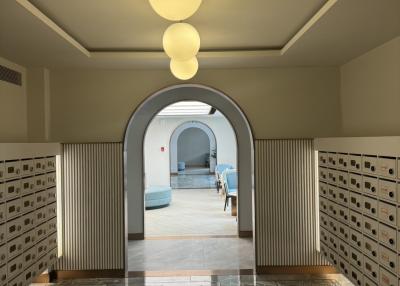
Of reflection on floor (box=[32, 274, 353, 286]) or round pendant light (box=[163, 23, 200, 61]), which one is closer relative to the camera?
round pendant light (box=[163, 23, 200, 61])

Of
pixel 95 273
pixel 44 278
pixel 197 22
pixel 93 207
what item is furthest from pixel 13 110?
pixel 197 22

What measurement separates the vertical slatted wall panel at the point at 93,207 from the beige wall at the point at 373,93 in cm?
312

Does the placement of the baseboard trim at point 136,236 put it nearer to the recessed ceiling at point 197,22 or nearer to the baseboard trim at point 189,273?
the baseboard trim at point 189,273

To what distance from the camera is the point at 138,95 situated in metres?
5.53

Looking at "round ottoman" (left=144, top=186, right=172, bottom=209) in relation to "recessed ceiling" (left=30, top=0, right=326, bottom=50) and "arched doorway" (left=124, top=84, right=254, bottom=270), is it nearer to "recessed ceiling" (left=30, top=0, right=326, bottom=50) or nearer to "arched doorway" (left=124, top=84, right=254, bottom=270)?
"arched doorway" (left=124, top=84, right=254, bottom=270)

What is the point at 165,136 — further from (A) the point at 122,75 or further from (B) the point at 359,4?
(B) the point at 359,4

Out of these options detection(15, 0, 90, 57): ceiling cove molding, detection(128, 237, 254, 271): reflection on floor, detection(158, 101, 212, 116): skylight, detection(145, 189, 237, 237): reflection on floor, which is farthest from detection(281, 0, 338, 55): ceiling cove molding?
detection(158, 101, 212, 116): skylight

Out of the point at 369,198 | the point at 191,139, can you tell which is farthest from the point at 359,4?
the point at 191,139

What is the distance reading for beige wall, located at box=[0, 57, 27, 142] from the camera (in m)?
4.65

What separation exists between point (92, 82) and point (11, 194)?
6.78ft

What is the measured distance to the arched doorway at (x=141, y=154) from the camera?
764cm

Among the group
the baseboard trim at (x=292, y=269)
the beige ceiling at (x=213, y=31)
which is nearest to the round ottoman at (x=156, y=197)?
the baseboard trim at (x=292, y=269)

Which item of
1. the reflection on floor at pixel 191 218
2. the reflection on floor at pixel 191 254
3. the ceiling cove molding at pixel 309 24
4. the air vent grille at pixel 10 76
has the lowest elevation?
the reflection on floor at pixel 191 254

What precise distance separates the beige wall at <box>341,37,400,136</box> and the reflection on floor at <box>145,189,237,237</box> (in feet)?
12.7
